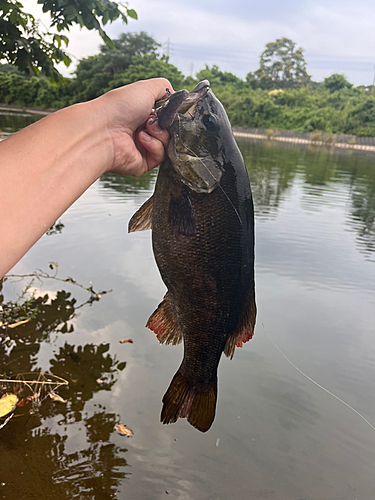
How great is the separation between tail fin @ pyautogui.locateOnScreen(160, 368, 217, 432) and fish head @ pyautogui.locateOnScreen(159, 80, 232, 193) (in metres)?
0.95

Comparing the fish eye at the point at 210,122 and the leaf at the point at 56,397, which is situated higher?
the fish eye at the point at 210,122

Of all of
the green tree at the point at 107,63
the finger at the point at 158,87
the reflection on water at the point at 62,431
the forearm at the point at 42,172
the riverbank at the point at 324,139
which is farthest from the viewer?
the green tree at the point at 107,63

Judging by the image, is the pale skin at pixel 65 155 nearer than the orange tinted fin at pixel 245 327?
Yes

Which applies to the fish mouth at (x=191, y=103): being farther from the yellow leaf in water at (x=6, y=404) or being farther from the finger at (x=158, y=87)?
the yellow leaf in water at (x=6, y=404)

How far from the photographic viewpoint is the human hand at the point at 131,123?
5.69 ft

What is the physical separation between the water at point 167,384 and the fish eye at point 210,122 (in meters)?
2.47

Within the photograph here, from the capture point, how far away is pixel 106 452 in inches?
119

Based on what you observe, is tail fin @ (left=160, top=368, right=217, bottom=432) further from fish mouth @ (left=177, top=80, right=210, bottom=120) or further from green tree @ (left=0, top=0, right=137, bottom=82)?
green tree @ (left=0, top=0, right=137, bottom=82)

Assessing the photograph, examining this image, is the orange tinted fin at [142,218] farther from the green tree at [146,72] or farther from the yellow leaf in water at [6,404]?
the green tree at [146,72]

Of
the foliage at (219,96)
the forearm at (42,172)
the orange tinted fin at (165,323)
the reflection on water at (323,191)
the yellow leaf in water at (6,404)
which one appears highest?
the foliage at (219,96)

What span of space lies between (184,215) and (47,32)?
4.42m

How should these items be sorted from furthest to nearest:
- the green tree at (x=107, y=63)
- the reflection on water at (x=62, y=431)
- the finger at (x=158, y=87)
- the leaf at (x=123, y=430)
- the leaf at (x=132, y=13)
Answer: the green tree at (x=107, y=63) < the leaf at (x=132, y=13) < the leaf at (x=123, y=430) < the reflection on water at (x=62, y=431) < the finger at (x=158, y=87)

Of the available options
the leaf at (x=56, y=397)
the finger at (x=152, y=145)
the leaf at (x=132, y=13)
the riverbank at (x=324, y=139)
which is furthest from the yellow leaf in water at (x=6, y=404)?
the riverbank at (x=324, y=139)

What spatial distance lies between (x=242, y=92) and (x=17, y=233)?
66.1 metres
